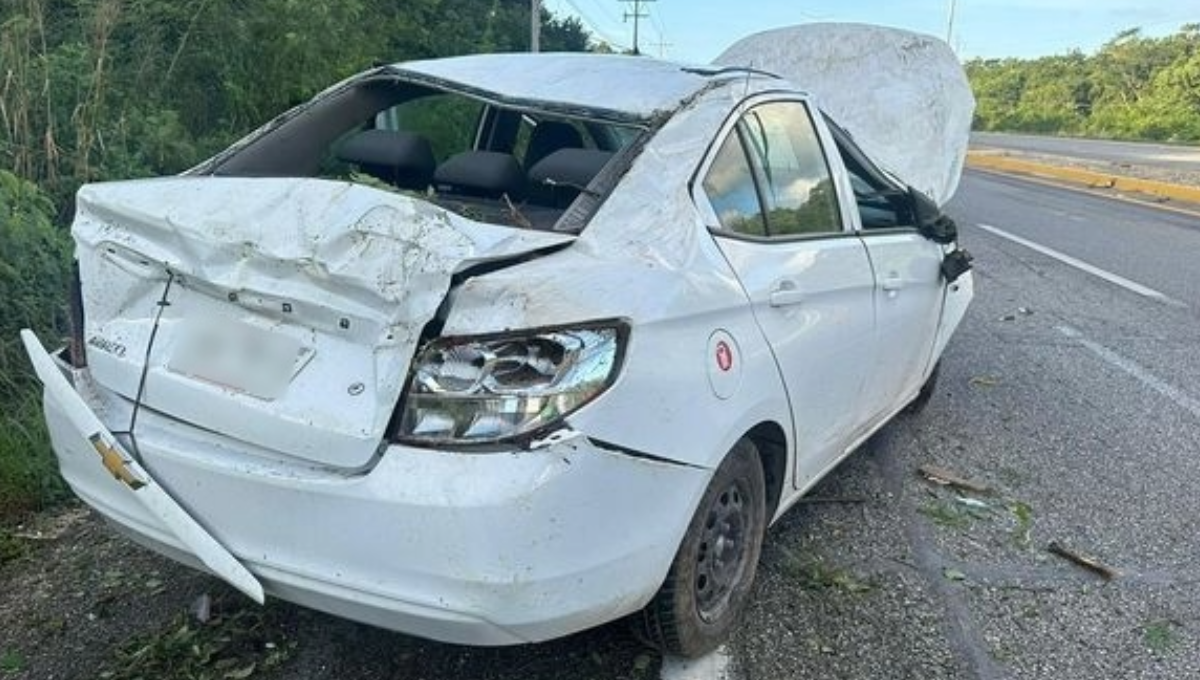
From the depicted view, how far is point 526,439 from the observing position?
216 cm

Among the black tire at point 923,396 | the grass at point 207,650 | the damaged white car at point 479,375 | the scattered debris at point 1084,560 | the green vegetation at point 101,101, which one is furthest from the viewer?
the black tire at point 923,396

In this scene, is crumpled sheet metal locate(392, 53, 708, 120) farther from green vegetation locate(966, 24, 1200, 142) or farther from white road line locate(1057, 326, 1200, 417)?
green vegetation locate(966, 24, 1200, 142)

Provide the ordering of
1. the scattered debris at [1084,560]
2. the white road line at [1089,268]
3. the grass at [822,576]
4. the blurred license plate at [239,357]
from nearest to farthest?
the blurred license plate at [239,357] → the grass at [822,576] → the scattered debris at [1084,560] → the white road line at [1089,268]

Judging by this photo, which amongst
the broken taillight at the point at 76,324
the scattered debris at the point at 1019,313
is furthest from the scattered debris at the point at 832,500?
the scattered debris at the point at 1019,313

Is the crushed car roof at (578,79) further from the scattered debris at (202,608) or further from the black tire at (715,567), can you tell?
the scattered debris at (202,608)

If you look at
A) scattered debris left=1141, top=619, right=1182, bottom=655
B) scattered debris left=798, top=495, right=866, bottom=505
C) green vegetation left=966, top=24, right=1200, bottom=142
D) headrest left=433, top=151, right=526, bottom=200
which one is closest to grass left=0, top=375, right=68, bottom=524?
headrest left=433, top=151, right=526, bottom=200

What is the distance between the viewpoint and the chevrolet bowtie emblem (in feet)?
7.80

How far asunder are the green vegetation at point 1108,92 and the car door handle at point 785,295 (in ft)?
144

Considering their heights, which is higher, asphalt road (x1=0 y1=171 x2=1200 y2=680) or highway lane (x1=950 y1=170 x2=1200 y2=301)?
asphalt road (x1=0 y1=171 x2=1200 y2=680)

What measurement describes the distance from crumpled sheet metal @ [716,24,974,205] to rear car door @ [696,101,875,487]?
3.63 meters

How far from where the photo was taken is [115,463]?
240 centimetres

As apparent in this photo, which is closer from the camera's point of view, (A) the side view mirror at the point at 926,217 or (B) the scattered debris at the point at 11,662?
(B) the scattered debris at the point at 11,662

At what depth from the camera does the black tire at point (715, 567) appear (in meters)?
2.66

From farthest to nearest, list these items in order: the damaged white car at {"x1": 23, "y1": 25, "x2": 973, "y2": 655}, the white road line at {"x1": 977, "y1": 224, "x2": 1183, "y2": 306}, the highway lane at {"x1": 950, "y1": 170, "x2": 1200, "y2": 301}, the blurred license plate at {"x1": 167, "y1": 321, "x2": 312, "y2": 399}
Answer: the highway lane at {"x1": 950, "y1": 170, "x2": 1200, "y2": 301}
the white road line at {"x1": 977, "y1": 224, "x2": 1183, "y2": 306}
the blurred license plate at {"x1": 167, "y1": 321, "x2": 312, "y2": 399}
the damaged white car at {"x1": 23, "y1": 25, "x2": 973, "y2": 655}
